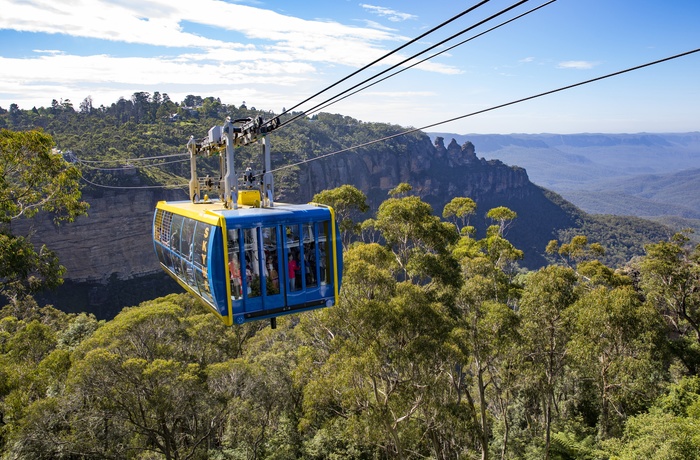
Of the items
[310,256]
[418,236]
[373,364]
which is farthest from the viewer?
[418,236]

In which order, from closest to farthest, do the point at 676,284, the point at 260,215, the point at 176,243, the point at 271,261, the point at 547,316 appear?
1. the point at 260,215
2. the point at 271,261
3. the point at 176,243
4. the point at 547,316
5. the point at 676,284

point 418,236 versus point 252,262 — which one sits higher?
point 252,262

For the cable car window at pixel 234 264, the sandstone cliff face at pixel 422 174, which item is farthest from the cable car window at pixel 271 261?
the sandstone cliff face at pixel 422 174

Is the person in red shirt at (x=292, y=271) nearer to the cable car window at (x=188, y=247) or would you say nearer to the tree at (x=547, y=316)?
the cable car window at (x=188, y=247)

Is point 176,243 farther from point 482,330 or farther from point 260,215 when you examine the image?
point 482,330

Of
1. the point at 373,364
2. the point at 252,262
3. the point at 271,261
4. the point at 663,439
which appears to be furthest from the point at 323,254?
the point at 663,439

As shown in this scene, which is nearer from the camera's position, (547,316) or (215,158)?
(547,316)

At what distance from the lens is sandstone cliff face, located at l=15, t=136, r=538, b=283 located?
4472cm

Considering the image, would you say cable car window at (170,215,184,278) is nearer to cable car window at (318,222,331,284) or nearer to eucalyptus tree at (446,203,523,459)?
cable car window at (318,222,331,284)

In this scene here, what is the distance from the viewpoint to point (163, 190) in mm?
Result: 49969

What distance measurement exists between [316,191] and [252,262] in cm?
6912

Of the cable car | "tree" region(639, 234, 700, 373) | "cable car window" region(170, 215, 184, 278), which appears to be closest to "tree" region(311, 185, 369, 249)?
"cable car window" region(170, 215, 184, 278)

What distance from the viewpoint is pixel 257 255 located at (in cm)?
759

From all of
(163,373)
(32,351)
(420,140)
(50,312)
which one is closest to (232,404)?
(163,373)
